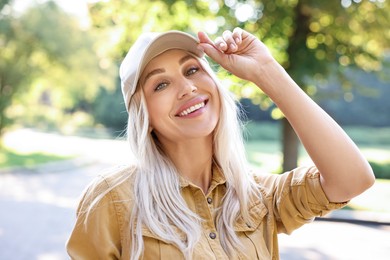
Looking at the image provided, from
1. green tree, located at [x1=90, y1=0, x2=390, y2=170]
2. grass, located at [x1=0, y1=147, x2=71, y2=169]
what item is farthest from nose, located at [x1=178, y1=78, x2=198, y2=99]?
grass, located at [x1=0, y1=147, x2=71, y2=169]

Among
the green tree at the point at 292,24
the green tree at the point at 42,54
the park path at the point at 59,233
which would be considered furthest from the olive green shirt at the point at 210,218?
the green tree at the point at 42,54

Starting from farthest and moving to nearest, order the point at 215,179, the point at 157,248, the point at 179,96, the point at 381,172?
the point at 381,172 → the point at 215,179 → the point at 179,96 → the point at 157,248

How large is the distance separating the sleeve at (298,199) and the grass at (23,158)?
13.3 meters

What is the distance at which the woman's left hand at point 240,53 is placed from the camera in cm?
173

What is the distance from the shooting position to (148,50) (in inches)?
69.4

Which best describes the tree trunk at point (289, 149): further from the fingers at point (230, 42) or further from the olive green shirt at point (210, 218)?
the fingers at point (230, 42)

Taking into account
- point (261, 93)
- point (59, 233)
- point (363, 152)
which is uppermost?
point (261, 93)

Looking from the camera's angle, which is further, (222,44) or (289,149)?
(289,149)

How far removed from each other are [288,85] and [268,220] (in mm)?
485

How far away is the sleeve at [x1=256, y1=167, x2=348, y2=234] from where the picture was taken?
1744 millimetres

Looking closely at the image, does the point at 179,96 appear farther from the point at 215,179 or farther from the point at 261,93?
the point at 261,93

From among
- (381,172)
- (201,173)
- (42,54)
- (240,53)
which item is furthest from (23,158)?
(240,53)

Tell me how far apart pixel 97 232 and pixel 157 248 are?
0.20 meters

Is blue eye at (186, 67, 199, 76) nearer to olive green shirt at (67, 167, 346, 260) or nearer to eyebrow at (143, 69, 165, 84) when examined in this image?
eyebrow at (143, 69, 165, 84)
